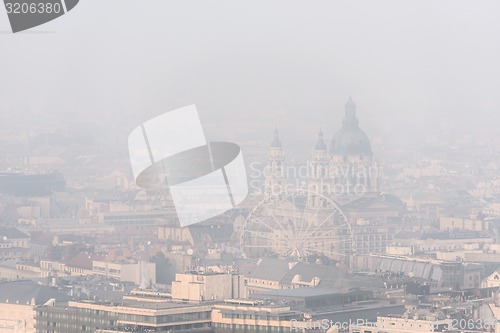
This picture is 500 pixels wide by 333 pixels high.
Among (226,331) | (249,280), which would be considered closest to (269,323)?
(226,331)
